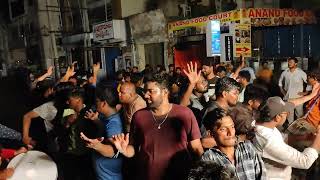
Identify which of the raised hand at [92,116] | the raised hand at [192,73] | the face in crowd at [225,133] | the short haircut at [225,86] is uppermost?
the raised hand at [192,73]

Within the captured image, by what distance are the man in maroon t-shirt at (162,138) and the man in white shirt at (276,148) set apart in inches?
24.1

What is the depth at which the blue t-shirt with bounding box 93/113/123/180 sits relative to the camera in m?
3.80

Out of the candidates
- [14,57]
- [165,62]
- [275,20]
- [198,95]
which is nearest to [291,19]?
[275,20]

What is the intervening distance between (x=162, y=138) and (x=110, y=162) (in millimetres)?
847

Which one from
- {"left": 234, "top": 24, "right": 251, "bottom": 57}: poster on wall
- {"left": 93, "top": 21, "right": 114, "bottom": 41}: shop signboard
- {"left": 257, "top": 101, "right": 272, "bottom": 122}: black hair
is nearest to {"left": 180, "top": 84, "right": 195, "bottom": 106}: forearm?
{"left": 257, "top": 101, "right": 272, "bottom": 122}: black hair

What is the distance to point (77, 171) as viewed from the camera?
5059 mm

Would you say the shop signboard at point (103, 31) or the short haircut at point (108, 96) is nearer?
the short haircut at point (108, 96)

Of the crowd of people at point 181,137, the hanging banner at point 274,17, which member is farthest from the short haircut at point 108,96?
the hanging banner at point 274,17

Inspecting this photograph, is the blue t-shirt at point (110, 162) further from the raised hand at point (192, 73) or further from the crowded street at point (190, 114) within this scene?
the raised hand at point (192, 73)

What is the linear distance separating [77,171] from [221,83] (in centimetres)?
254

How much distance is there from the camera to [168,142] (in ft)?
10.8

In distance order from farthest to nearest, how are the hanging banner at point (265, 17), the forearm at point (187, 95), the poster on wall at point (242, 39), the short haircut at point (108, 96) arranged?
1. the hanging banner at point (265, 17)
2. the poster on wall at point (242, 39)
3. the forearm at point (187, 95)
4. the short haircut at point (108, 96)

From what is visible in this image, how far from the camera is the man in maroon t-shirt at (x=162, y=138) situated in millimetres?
3283

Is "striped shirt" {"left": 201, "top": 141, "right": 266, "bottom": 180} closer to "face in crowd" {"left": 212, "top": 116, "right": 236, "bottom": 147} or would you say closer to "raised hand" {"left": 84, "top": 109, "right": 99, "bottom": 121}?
"face in crowd" {"left": 212, "top": 116, "right": 236, "bottom": 147}
